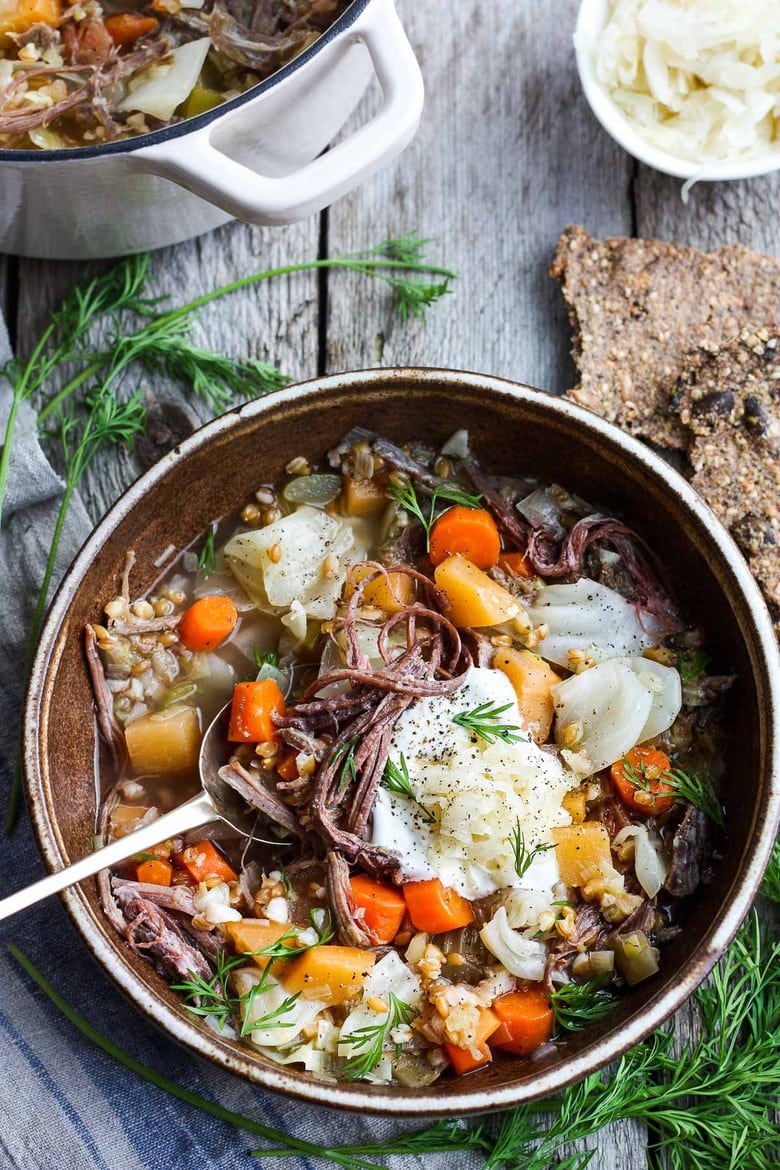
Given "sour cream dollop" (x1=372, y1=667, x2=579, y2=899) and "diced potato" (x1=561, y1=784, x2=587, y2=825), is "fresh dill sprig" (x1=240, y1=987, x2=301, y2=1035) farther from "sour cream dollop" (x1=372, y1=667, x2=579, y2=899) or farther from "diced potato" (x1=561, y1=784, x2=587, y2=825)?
"diced potato" (x1=561, y1=784, x2=587, y2=825)

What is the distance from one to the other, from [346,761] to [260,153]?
5.63 ft

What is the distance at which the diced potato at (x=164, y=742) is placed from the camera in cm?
314

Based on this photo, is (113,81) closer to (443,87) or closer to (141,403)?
(141,403)

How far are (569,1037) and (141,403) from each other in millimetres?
2346

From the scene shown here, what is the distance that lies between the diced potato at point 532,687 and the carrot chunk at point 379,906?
1.91 ft

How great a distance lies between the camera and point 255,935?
295 cm

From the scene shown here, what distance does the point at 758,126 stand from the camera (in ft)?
11.7

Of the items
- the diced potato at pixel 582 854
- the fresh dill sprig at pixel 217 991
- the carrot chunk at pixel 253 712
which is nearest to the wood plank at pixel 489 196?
the carrot chunk at pixel 253 712

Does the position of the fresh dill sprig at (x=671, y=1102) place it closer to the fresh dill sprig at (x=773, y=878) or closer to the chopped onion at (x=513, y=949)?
the fresh dill sprig at (x=773, y=878)

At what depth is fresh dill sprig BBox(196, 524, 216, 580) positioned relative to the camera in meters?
3.36

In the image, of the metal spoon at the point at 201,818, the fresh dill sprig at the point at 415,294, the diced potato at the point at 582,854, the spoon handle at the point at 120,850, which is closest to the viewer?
the spoon handle at the point at 120,850

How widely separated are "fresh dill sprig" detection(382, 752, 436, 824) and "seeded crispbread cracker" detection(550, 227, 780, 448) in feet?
4.45

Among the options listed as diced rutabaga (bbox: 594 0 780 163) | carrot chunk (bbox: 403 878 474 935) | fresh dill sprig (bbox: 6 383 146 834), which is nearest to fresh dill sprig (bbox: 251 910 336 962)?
carrot chunk (bbox: 403 878 474 935)

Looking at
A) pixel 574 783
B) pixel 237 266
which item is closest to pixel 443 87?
pixel 237 266
